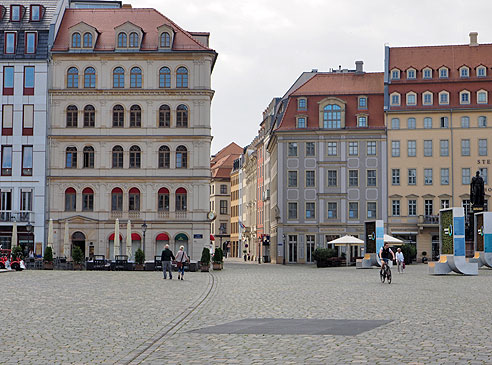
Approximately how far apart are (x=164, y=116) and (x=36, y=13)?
44.2 feet

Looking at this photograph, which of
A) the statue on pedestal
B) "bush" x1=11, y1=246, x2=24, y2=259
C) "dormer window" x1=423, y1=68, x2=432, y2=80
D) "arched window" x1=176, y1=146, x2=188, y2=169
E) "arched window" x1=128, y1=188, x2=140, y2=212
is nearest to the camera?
"bush" x1=11, y1=246, x2=24, y2=259

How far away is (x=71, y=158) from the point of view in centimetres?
6669

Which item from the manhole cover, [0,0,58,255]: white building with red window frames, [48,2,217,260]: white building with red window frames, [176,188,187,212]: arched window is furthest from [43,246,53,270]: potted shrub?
the manhole cover

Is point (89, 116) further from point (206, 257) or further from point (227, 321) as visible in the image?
→ point (227, 321)

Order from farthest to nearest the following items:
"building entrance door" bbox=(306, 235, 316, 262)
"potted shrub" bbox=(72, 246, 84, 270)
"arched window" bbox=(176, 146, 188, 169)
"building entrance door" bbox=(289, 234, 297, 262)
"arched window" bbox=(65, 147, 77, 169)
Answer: "building entrance door" bbox=(289, 234, 297, 262) < "building entrance door" bbox=(306, 235, 316, 262) < "arched window" bbox=(65, 147, 77, 169) < "arched window" bbox=(176, 146, 188, 169) < "potted shrub" bbox=(72, 246, 84, 270)

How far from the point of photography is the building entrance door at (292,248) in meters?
82.9

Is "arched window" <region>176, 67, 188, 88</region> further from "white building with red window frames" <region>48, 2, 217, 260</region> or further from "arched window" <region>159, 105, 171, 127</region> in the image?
"arched window" <region>159, 105, 171, 127</region>

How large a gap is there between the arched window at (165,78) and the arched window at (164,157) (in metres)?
4.76

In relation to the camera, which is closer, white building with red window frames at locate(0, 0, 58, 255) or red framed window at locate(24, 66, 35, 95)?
white building with red window frames at locate(0, 0, 58, 255)

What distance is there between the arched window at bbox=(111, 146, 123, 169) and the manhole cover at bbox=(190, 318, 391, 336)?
50135 millimetres

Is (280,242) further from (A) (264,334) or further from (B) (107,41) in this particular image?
(A) (264,334)

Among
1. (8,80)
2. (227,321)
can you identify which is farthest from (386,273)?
(8,80)

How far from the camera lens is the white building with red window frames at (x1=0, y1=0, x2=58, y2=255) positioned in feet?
216

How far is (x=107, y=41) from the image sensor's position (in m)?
67.8
